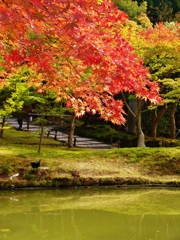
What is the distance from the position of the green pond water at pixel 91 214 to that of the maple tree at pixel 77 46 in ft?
7.54

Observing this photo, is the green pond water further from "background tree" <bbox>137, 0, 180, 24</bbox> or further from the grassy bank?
"background tree" <bbox>137, 0, 180, 24</bbox>

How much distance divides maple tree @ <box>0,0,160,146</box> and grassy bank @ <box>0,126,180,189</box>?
434 cm

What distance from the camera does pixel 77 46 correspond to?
13.7 ft

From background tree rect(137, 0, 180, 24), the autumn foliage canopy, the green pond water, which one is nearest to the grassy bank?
the green pond water

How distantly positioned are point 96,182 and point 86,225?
3561mm

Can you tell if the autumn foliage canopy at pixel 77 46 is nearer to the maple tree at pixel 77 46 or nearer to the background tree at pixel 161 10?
→ the maple tree at pixel 77 46

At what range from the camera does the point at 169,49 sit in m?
12.3

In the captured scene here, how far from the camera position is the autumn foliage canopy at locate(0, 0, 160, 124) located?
11.0 feet

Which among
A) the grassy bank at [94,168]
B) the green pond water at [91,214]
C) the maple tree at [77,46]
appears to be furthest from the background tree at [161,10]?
the maple tree at [77,46]

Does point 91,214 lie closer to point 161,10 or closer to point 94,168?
point 94,168

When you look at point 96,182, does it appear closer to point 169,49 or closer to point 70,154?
point 70,154

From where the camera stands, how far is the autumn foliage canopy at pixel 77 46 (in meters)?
3.35

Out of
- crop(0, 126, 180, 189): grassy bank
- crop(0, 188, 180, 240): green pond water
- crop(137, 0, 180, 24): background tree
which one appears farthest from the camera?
crop(137, 0, 180, 24): background tree

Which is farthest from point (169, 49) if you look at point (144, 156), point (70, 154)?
point (70, 154)
